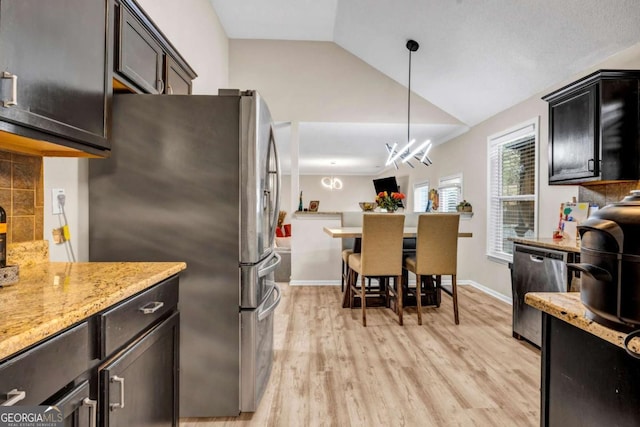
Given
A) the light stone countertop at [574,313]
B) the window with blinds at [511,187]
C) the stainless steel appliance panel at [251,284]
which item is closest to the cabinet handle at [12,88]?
the stainless steel appliance panel at [251,284]

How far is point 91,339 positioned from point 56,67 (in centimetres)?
87

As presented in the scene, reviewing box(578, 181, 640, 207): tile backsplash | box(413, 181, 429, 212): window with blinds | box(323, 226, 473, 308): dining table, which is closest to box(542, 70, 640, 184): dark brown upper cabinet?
box(578, 181, 640, 207): tile backsplash

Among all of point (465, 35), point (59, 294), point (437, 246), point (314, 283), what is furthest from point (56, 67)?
point (314, 283)

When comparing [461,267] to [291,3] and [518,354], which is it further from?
[291,3]

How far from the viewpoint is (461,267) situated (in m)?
5.25

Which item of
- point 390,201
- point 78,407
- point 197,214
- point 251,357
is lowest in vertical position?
point 251,357

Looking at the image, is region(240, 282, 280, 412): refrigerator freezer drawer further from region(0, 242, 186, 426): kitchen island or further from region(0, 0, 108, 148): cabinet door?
region(0, 0, 108, 148): cabinet door

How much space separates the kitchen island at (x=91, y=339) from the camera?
2.41 feet

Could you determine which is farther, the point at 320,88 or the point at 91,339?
the point at 320,88

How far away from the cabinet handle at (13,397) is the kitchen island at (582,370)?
118 cm

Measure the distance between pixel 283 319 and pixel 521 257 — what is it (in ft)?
7.36

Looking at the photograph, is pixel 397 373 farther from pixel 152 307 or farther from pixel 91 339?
pixel 91 339

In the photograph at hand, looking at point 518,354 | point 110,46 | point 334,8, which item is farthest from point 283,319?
point 334,8

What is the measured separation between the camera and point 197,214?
1792mm
